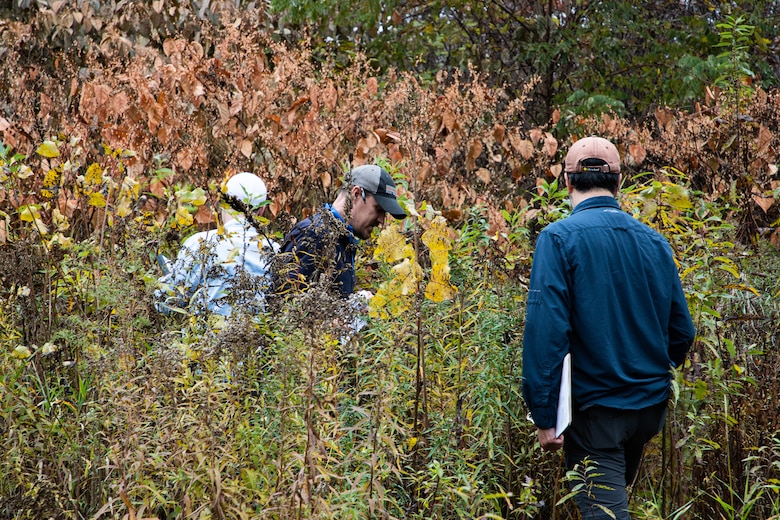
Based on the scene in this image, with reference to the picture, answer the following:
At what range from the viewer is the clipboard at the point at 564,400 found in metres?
2.72

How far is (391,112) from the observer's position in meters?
5.95

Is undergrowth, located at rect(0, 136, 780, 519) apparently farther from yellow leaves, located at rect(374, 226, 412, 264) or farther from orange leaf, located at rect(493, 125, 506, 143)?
orange leaf, located at rect(493, 125, 506, 143)

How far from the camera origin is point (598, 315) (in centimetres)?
283

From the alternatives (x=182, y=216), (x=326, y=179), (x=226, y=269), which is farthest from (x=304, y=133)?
(x=226, y=269)

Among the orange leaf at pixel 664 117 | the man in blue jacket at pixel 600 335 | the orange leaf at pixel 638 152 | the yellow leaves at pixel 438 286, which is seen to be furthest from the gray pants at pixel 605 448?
the orange leaf at pixel 664 117

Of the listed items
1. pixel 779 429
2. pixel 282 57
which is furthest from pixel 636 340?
pixel 282 57

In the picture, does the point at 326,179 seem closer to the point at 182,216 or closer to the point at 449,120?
the point at 449,120

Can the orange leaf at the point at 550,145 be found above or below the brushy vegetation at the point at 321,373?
above

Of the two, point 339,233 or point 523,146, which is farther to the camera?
point 523,146

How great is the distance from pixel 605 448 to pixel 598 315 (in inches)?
16.9

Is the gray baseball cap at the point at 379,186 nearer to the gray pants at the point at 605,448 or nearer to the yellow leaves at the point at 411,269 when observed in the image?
the yellow leaves at the point at 411,269

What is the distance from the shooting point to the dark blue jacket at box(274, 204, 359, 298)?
9.45 feet

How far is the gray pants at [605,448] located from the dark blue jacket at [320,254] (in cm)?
93

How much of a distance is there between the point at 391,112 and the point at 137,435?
3689 mm
